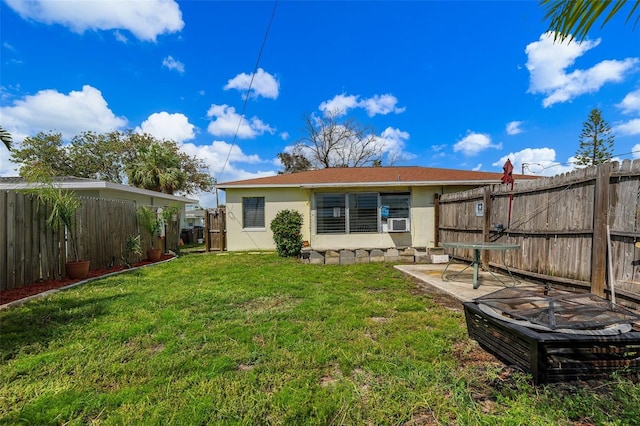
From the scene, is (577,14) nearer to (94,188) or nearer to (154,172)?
(94,188)

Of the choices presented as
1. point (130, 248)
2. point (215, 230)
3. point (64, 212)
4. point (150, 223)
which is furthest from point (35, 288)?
point (215, 230)

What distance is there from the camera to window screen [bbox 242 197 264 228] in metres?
11.3

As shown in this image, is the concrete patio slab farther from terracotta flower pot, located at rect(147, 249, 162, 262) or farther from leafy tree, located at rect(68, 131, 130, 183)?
leafy tree, located at rect(68, 131, 130, 183)

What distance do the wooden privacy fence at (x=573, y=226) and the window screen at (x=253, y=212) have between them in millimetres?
7748

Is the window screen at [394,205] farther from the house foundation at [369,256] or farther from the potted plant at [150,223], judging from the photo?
the potted plant at [150,223]

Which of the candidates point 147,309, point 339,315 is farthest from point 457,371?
point 147,309

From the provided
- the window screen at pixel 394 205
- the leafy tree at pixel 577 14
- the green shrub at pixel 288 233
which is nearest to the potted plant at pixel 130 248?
the green shrub at pixel 288 233

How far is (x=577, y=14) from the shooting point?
1473 millimetres

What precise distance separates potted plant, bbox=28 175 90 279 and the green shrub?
511cm

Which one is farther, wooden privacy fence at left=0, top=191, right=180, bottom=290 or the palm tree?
wooden privacy fence at left=0, top=191, right=180, bottom=290

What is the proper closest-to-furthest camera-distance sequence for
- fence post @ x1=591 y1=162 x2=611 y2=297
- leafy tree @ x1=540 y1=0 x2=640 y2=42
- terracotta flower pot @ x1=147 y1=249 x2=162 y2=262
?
leafy tree @ x1=540 y1=0 x2=640 y2=42, fence post @ x1=591 y1=162 x2=611 y2=297, terracotta flower pot @ x1=147 y1=249 x2=162 y2=262

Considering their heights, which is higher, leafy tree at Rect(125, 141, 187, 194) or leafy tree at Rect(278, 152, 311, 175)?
leafy tree at Rect(278, 152, 311, 175)

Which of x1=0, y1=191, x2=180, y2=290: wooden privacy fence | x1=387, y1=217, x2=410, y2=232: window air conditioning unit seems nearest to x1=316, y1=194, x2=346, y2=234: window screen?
x1=387, y1=217, x2=410, y2=232: window air conditioning unit

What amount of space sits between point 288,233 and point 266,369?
7099 mm
